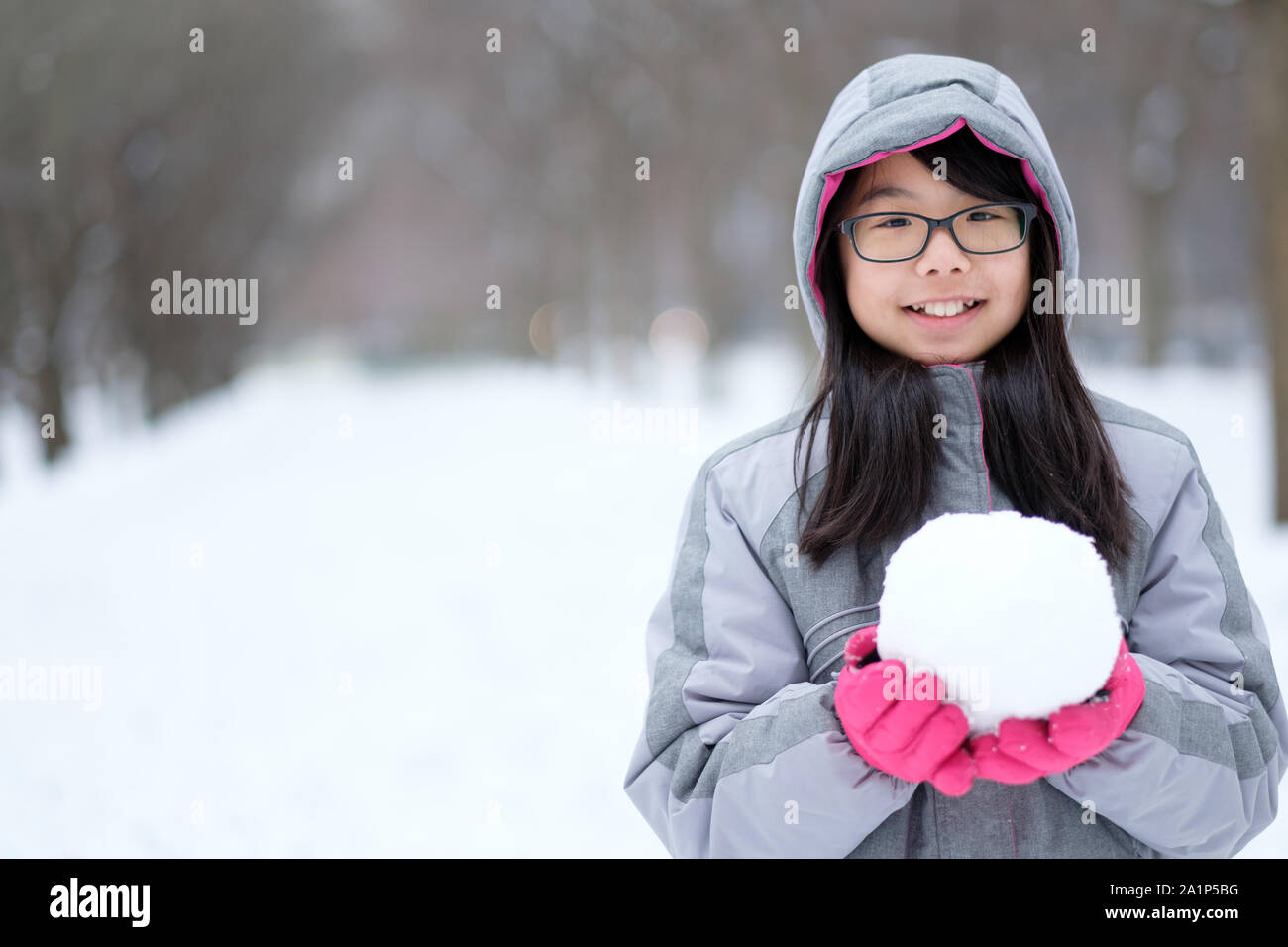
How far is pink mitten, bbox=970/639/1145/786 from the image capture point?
58.1 inches

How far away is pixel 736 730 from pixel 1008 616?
1.53ft

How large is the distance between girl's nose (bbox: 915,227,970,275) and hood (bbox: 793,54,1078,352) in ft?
0.49

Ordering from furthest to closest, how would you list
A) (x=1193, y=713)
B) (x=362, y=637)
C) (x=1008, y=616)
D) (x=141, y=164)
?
(x=141, y=164), (x=362, y=637), (x=1193, y=713), (x=1008, y=616)

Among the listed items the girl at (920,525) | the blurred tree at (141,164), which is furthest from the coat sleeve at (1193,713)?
the blurred tree at (141,164)

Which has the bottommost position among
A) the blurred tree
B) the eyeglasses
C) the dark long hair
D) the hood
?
the dark long hair

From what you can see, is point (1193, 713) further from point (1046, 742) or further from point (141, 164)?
point (141, 164)

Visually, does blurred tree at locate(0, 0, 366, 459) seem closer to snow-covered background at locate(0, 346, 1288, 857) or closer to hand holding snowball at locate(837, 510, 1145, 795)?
snow-covered background at locate(0, 346, 1288, 857)

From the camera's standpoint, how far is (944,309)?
1.86m

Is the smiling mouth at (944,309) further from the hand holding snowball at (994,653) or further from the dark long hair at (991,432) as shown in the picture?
the hand holding snowball at (994,653)

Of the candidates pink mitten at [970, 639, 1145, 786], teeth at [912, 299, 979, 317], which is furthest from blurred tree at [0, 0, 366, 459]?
pink mitten at [970, 639, 1145, 786]

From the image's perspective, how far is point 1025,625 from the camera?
144 centimetres

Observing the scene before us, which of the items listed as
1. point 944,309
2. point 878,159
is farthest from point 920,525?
point 878,159
